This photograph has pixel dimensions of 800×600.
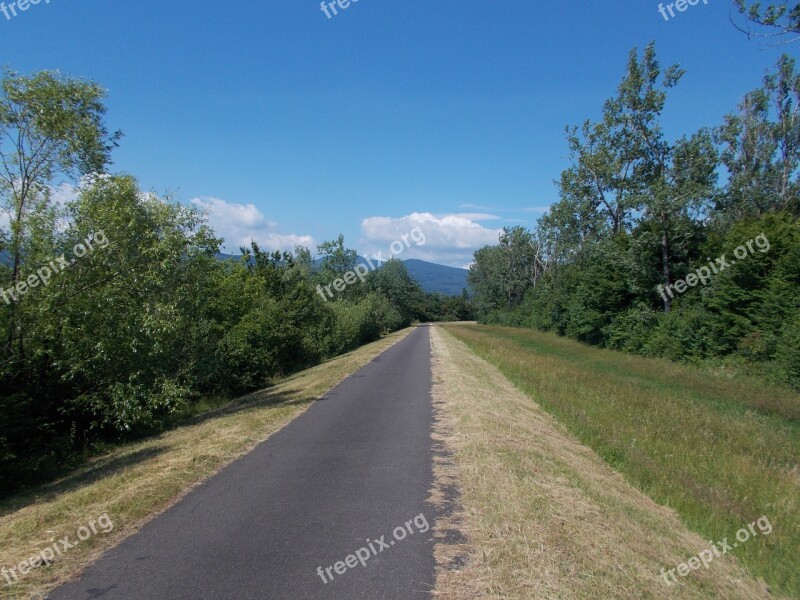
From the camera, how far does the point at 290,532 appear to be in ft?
16.8

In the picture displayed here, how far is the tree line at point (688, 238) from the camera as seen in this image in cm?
2383

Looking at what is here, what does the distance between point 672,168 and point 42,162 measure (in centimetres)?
3854

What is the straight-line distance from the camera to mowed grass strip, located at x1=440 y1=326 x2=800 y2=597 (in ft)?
19.7

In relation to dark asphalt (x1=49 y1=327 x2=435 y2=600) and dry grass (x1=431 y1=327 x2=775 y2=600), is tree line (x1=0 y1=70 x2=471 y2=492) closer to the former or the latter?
dark asphalt (x1=49 y1=327 x2=435 y2=600)

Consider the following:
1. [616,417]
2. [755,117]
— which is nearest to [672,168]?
[755,117]

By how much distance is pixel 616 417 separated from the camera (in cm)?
1209

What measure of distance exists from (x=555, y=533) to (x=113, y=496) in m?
5.46

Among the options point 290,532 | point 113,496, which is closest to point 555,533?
point 290,532

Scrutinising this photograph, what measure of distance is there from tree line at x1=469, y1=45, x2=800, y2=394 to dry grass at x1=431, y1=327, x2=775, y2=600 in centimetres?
1643

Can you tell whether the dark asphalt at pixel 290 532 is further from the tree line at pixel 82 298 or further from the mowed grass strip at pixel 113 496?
the tree line at pixel 82 298

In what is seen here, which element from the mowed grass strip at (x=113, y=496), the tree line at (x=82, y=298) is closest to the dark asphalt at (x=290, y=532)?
the mowed grass strip at (x=113, y=496)

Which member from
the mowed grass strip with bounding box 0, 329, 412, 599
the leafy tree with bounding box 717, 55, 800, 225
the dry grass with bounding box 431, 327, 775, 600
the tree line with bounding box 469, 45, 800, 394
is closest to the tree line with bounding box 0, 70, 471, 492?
the mowed grass strip with bounding box 0, 329, 412, 599

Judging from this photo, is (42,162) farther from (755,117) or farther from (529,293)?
(529,293)

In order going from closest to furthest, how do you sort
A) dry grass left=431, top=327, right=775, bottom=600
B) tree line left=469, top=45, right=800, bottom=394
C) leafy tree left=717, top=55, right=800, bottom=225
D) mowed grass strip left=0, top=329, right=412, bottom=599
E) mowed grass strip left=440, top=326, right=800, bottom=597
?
dry grass left=431, top=327, right=775, bottom=600 → mowed grass strip left=0, top=329, right=412, bottom=599 → mowed grass strip left=440, top=326, right=800, bottom=597 → tree line left=469, top=45, right=800, bottom=394 → leafy tree left=717, top=55, right=800, bottom=225
